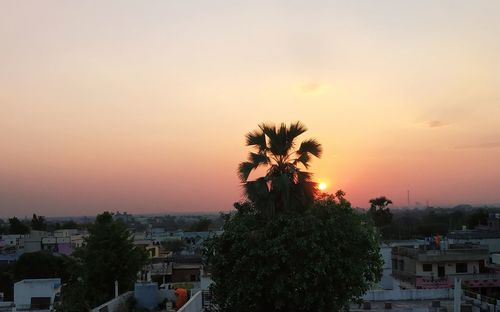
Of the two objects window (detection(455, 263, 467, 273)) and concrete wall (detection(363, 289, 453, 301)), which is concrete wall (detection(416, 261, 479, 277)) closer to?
window (detection(455, 263, 467, 273))

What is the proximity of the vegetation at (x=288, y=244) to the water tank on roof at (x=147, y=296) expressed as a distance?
4115 mm

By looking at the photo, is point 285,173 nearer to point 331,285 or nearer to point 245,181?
point 245,181

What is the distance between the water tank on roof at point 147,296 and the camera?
74.3 ft

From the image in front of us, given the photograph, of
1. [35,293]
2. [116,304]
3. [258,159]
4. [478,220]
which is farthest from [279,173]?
[478,220]

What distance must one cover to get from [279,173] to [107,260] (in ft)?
41.6

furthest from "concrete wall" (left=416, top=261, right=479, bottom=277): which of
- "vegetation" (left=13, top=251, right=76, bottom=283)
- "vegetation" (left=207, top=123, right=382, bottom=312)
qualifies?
"vegetation" (left=13, top=251, right=76, bottom=283)

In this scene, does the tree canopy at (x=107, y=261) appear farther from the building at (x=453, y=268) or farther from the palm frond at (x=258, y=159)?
the building at (x=453, y=268)

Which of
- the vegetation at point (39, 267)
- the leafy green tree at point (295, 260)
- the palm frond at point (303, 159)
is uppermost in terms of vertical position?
the palm frond at point (303, 159)

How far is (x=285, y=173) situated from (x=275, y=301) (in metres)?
4.34

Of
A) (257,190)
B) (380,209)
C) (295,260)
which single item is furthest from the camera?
(380,209)

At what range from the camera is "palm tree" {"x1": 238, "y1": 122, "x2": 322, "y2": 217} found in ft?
62.7

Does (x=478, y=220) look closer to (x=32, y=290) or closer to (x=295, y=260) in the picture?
(x=32, y=290)

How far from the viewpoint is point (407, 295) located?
95.2ft

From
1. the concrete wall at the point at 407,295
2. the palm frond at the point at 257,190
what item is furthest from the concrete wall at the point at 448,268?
the palm frond at the point at 257,190
